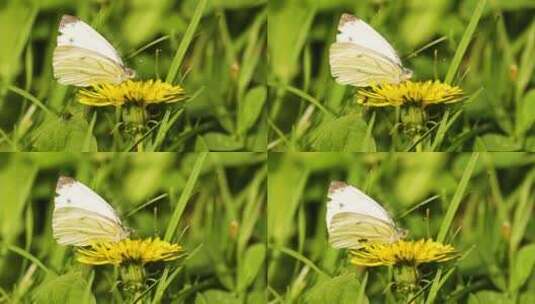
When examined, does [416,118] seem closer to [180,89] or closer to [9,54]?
[180,89]

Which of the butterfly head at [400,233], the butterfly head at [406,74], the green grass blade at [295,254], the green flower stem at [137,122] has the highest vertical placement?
the butterfly head at [406,74]

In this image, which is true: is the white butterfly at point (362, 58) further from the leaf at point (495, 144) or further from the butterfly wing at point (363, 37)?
the leaf at point (495, 144)

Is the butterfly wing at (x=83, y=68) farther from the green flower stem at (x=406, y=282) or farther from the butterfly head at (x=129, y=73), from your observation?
the green flower stem at (x=406, y=282)

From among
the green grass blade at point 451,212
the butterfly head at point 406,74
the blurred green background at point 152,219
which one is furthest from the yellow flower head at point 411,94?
the blurred green background at point 152,219

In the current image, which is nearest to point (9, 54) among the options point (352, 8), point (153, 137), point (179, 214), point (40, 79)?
point (40, 79)

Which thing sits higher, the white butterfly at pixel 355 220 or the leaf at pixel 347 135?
the leaf at pixel 347 135

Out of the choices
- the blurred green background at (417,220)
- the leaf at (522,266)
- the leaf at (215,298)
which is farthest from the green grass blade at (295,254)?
the leaf at (522,266)
